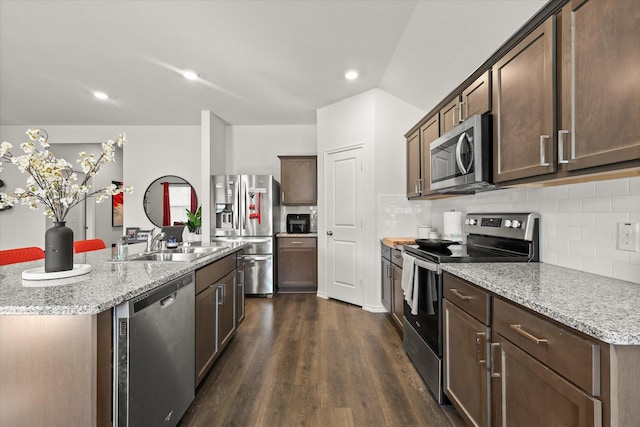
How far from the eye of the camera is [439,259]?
6.15 ft

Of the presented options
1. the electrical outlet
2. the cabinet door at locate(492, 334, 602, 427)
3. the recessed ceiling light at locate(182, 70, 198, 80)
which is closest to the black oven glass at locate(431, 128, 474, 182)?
the electrical outlet

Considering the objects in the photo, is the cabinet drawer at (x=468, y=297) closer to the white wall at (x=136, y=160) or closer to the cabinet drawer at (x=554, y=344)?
the cabinet drawer at (x=554, y=344)

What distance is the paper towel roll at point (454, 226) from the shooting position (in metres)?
2.83

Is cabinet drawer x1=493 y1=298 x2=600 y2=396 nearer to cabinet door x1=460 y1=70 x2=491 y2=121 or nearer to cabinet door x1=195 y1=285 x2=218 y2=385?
cabinet door x1=460 y1=70 x2=491 y2=121

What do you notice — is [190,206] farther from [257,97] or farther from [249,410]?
[249,410]

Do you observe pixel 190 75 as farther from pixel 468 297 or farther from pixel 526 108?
pixel 468 297

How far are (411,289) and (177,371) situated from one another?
1.53 meters

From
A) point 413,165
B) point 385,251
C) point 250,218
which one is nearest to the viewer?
point 413,165

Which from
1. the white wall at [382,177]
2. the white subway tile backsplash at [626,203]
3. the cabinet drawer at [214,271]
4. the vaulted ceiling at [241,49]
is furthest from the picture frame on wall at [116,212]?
the white subway tile backsplash at [626,203]

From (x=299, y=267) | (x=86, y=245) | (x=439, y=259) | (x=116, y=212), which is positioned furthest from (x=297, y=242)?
(x=116, y=212)

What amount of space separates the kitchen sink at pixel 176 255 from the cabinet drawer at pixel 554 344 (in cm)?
184

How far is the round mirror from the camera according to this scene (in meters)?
5.51

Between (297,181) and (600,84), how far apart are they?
3.93 metres

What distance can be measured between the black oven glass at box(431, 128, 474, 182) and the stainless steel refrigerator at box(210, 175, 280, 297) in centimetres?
254
